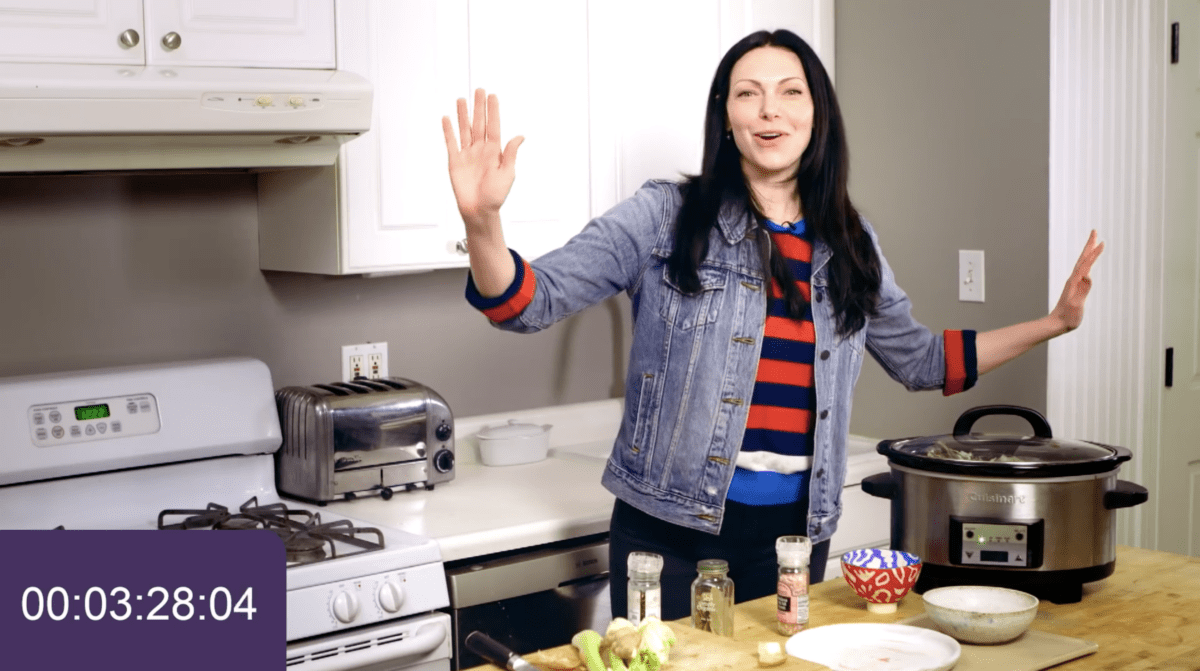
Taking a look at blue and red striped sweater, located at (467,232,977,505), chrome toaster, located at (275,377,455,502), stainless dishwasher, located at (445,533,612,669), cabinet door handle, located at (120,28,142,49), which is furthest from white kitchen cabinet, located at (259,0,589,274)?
blue and red striped sweater, located at (467,232,977,505)

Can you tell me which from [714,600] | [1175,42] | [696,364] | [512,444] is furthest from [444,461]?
[1175,42]

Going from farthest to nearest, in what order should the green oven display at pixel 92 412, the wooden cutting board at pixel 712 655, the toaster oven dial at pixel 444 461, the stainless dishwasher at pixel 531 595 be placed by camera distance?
the toaster oven dial at pixel 444 461
the green oven display at pixel 92 412
the stainless dishwasher at pixel 531 595
the wooden cutting board at pixel 712 655

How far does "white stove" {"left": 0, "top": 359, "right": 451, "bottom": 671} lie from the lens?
211cm

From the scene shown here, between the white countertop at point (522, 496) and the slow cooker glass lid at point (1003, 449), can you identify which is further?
the white countertop at point (522, 496)

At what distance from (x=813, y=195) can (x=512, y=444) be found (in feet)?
3.55

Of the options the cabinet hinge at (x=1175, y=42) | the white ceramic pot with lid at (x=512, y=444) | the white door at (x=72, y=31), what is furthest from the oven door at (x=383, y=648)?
the cabinet hinge at (x=1175, y=42)

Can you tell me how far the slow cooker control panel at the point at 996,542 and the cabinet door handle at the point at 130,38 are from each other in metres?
1.53

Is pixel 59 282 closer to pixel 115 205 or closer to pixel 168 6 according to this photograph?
pixel 115 205

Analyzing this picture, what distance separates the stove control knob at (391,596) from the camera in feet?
7.02

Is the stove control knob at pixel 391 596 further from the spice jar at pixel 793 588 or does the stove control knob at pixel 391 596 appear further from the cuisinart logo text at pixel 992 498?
the cuisinart logo text at pixel 992 498

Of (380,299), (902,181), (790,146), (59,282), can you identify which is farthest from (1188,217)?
(59,282)

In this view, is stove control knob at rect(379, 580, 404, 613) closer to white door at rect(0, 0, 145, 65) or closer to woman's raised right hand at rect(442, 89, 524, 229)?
woman's raised right hand at rect(442, 89, 524, 229)

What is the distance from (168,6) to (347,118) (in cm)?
35

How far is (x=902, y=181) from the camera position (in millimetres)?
3100
